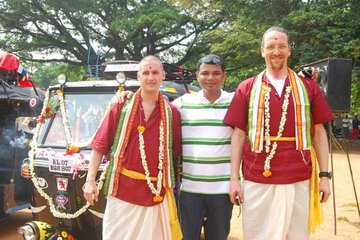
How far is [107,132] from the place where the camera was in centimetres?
328

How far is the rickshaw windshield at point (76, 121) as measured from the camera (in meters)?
4.66

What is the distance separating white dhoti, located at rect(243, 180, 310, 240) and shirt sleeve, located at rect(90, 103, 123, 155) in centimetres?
114

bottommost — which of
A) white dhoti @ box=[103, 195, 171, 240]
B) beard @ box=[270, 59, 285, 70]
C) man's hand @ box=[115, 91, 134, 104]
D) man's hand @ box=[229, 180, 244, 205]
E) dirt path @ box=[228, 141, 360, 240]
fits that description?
dirt path @ box=[228, 141, 360, 240]

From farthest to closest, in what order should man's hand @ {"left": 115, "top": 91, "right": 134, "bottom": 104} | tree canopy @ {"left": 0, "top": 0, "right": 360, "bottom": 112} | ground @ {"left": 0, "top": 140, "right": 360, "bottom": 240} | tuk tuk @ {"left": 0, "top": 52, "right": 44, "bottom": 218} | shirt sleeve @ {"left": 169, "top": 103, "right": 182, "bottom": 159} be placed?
tree canopy @ {"left": 0, "top": 0, "right": 360, "bottom": 112}, ground @ {"left": 0, "top": 140, "right": 360, "bottom": 240}, tuk tuk @ {"left": 0, "top": 52, "right": 44, "bottom": 218}, shirt sleeve @ {"left": 169, "top": 103, "right": 182, "bottom": 159}, man's hand @ {"left": 115, "top": 91, "right": 134, "bottom": 104}

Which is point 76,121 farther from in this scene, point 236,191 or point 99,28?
point 99,28

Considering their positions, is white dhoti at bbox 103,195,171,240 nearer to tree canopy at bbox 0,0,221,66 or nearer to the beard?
the beard

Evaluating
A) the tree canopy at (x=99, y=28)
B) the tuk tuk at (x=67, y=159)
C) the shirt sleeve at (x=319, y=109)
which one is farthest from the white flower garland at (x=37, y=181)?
the tree canopy at (x=99, y=28)

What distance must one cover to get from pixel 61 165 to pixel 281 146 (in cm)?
235

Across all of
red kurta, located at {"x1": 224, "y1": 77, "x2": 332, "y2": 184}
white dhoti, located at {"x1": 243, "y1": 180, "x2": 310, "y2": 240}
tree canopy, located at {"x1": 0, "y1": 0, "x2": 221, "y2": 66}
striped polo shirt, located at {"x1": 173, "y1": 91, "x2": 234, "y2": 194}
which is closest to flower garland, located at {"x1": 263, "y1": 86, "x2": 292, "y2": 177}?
red kurta, located at {"x1": 224, "y1": 77, "x2": 332, "y2": 184}

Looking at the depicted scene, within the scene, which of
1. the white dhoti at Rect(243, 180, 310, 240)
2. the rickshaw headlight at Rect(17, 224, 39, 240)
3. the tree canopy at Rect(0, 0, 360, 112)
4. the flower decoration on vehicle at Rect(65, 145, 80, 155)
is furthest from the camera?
the tree canopy at Rect(0, 0, 360, 112)

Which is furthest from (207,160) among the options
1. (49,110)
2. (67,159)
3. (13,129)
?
(13,129)

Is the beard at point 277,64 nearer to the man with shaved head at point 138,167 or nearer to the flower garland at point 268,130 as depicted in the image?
the flower garland at point 268,130

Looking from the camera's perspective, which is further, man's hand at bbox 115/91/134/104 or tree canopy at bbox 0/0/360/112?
tree canopy at bbox 0/0/360/112

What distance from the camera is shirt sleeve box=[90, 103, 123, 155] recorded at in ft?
10.7
